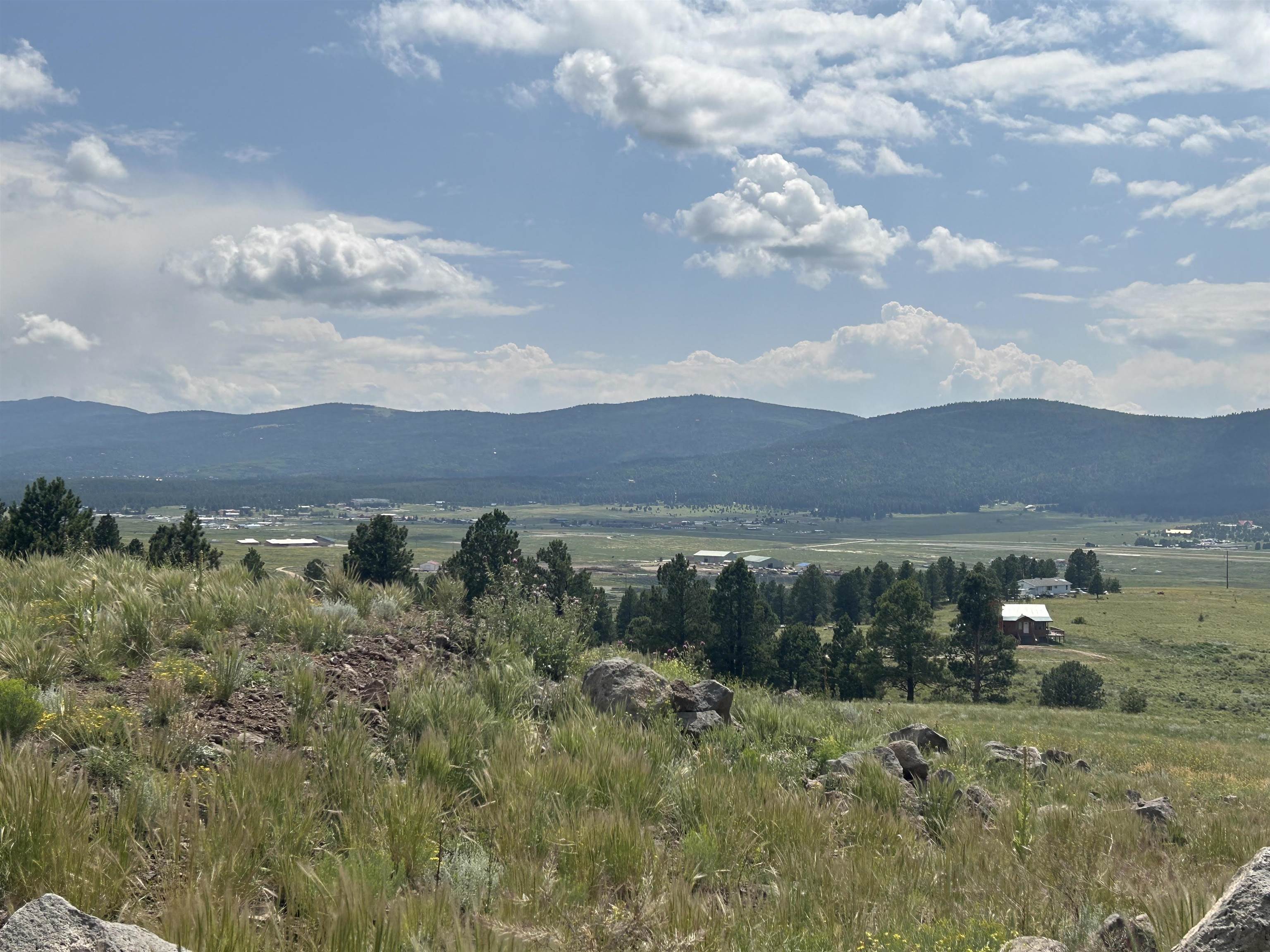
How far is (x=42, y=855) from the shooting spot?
4.54 m

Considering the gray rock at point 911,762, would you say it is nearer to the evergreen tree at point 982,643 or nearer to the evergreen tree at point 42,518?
the evergreen tree at point 42,518

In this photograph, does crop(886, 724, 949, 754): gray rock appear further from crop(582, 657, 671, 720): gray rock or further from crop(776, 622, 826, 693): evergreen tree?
crop(776, 622, 826, 693): evergreen tree

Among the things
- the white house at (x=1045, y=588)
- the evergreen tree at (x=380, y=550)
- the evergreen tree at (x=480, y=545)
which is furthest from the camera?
the white house at (x=1045, y=588)

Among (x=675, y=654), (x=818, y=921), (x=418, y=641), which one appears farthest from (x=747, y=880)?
(x=675, y=654)

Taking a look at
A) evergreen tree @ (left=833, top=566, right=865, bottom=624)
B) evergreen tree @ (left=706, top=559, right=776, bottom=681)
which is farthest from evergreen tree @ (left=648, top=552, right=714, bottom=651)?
evergreen tree @ (left=833, top=566, right=865, bottom=624)

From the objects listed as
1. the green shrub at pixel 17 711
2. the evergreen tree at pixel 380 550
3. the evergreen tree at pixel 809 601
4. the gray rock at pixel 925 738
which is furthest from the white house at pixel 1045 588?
the green shrub at pixel 17 711

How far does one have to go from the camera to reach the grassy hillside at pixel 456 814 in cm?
469

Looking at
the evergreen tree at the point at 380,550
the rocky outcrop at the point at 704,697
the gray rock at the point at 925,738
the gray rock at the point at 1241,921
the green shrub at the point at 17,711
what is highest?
the green shrub at the point at 17,711

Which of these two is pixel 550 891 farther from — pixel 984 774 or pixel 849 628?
pixel 849 628

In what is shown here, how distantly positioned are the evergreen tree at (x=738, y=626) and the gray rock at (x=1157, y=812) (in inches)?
1981

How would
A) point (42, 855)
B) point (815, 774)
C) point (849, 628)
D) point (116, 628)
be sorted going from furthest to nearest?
point (849, 628), point (815, 774), point (116, 628), point (42, 855)

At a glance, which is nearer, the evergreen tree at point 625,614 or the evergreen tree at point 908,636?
the evergreen tree at point 908,636

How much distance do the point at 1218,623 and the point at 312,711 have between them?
111 meters

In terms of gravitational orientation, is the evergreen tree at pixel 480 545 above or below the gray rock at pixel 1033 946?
below
